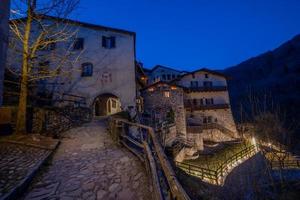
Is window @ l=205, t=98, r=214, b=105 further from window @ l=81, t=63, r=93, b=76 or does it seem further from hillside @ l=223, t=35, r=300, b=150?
window @ l=81, t=63, r=93, b=76

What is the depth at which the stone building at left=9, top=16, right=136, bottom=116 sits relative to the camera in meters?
16.9

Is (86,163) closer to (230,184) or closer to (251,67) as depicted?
(230,184)

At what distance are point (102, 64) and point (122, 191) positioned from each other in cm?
1607

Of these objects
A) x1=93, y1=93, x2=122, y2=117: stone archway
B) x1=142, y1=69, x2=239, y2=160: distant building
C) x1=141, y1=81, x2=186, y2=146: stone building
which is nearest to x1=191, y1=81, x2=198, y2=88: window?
x1=142, y1=69, x2=239, y2=160: distant building

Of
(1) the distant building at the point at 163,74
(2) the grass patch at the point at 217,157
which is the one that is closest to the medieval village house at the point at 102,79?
(2) the grass patch at the point at 217,157

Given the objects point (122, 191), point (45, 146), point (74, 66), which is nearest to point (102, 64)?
point (74, 66)

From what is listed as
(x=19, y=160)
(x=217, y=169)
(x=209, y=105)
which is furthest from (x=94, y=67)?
(x=209, y=105)

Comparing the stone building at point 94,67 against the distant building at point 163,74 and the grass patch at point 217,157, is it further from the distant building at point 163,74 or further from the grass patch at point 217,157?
the distant building at point 163,74

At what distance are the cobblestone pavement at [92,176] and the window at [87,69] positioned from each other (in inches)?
→ 486

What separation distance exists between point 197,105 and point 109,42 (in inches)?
735

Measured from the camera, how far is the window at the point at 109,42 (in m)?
18.1

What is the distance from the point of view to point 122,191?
11.6 feet

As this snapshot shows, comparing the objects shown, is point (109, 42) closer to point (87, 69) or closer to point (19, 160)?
point (87, 69)

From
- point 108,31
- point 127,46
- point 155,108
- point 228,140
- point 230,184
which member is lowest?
point 230,184
